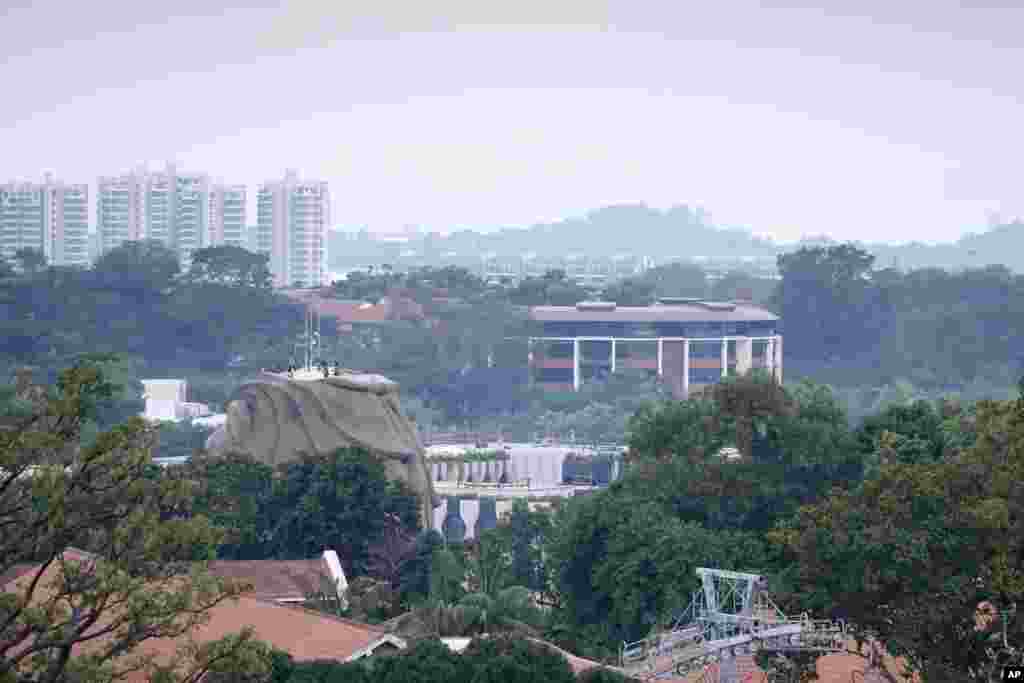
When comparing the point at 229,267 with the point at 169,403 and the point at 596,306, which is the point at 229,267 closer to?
the point at 596,306

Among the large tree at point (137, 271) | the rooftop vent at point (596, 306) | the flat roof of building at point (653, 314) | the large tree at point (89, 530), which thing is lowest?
the flat roof of building at point (653, 314)

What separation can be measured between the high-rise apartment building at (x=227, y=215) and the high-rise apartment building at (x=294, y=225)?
2.45m

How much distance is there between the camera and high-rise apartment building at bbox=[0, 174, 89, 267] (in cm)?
15225

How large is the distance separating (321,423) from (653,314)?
4918 centimetres

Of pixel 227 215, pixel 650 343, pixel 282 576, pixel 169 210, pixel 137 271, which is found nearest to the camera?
pixel 282 576

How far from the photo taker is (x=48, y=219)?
518 feet

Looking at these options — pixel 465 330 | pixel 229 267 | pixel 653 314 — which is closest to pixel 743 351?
pixel 653 314

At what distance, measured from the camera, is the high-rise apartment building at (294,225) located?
163 m

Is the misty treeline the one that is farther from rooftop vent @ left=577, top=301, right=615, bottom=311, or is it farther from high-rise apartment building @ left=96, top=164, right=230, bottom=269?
high-rise apartment building @ left=96, top=164, right=230, bottom=269

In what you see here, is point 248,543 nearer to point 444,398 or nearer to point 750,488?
point 750,488

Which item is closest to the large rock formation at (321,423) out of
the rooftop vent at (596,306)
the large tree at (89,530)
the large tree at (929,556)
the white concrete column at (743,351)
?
the large tree at (929,556)

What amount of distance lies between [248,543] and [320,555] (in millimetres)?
1036

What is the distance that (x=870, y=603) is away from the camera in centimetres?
2753

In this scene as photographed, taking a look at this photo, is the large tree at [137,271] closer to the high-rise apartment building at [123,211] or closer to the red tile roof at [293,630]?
the high-rise apartment building at [123,211]
